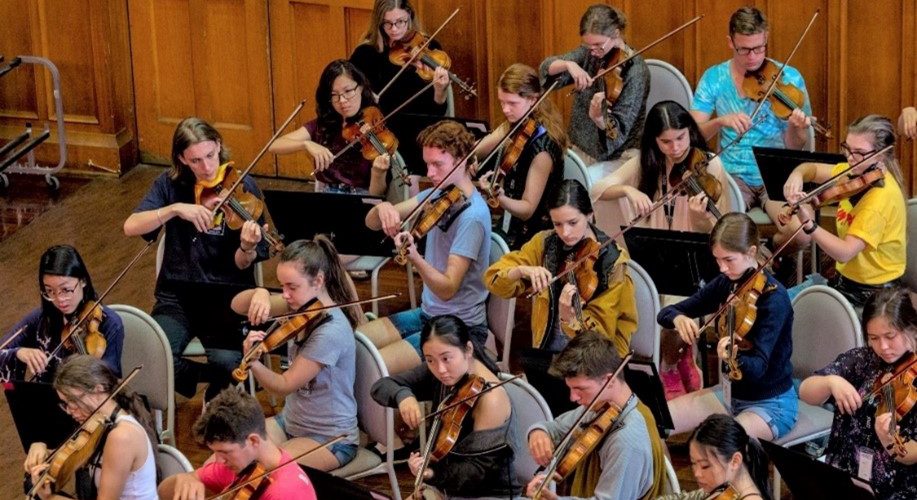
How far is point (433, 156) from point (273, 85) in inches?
98.5

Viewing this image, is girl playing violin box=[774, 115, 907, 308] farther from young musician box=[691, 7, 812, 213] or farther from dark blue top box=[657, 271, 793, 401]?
young musician box=[691, 7, 812, 213]

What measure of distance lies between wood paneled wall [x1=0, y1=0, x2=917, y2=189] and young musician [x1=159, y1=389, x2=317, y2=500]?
11.0ft

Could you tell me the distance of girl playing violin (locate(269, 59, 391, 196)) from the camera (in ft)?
20.8

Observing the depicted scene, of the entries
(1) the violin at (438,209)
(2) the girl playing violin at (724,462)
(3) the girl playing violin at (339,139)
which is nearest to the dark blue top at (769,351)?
(2) the girl playing violin at (724,462)

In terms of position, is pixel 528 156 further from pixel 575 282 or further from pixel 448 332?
pixel 448 332

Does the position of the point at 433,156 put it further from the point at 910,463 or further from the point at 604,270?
the point at 910,463

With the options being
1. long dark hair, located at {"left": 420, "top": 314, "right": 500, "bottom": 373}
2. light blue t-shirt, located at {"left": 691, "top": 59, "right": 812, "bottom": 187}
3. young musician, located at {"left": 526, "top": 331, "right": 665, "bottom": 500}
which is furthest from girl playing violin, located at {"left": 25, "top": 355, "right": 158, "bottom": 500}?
light blue t-shirt, located at {"left": 691, "top": 59, "right": 812, "bottom": 187}

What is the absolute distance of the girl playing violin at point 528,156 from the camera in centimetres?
612

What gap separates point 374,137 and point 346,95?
0.64ft

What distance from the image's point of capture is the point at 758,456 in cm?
423

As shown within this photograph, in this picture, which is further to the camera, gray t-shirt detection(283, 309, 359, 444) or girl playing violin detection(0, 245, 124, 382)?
girl playing violin detection(0, 245, 124, 382)

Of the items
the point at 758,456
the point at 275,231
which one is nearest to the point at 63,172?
the point at 275,231

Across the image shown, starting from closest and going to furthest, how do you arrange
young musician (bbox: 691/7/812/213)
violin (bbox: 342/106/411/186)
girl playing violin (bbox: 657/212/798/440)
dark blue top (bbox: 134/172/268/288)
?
1. girl playing violin (bbox: 657/212/798/440)
2. dark blue top (bbox: 134/172/268/288)
3. young musician (bbox: 691/7/812/213)
4. violin (bbox: 342/106/411/186)

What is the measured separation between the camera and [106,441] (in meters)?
4.57
